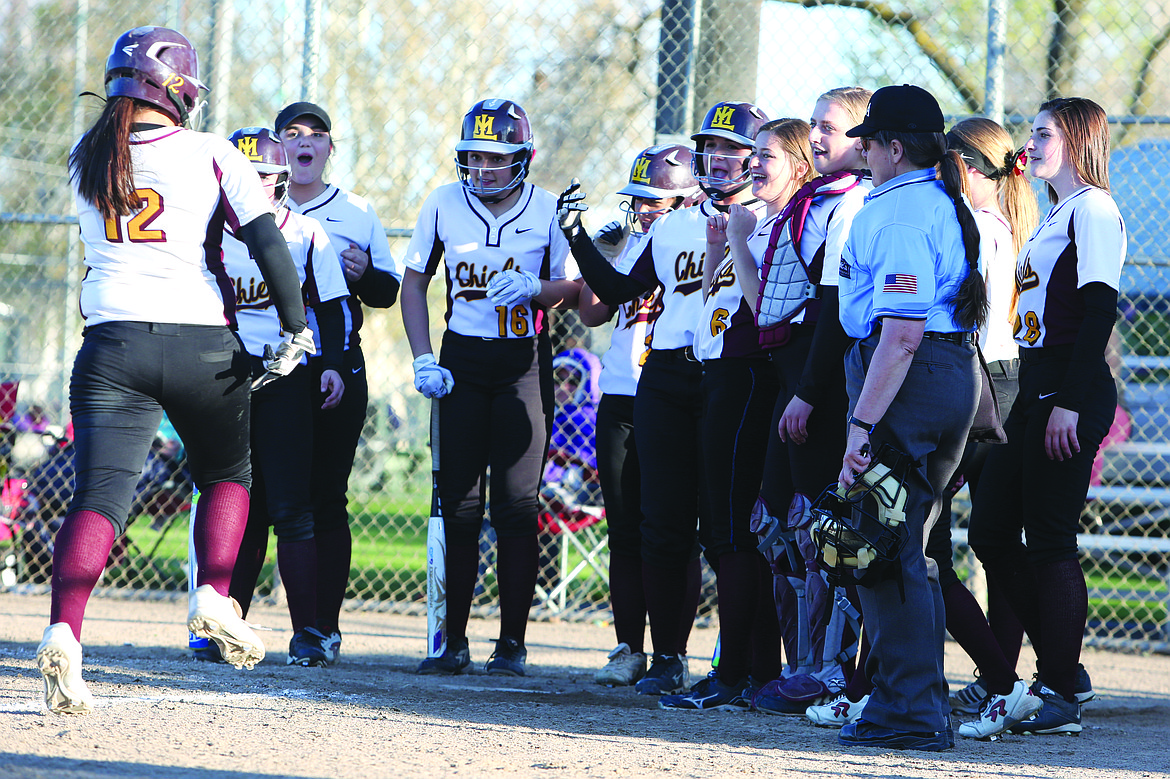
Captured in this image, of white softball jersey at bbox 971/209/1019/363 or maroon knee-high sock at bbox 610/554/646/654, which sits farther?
maroon knee-high sock at bbox 610/554/646/654

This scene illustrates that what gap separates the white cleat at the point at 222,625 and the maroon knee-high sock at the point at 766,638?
1875mm

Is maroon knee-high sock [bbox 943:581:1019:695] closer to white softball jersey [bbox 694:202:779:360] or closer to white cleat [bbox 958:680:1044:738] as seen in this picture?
white cleat [bbox 958:680:1044:738]

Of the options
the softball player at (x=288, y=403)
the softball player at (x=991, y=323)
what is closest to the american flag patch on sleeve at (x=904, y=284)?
the softball player at (x=991, y=323)

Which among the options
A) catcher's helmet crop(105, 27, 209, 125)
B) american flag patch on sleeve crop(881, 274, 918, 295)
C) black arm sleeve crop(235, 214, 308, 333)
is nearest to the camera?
american flag patch on sleeve crop(881, 274, 918, 295)

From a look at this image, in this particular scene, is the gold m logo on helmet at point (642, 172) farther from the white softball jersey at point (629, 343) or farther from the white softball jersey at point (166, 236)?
the white softball jersey at point (166, 236)

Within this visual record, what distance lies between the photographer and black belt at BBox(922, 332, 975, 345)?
3412 mm

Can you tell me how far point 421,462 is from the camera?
1169 centimetres

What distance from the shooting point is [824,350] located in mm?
3707

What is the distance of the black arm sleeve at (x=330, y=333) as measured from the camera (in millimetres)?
5168

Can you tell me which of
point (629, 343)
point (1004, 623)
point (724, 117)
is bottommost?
point (1004, 623)

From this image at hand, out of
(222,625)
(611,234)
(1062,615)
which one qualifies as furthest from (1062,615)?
(222,625)

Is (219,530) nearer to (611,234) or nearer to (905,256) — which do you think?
(611,234)

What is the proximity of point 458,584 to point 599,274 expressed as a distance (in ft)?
4.92

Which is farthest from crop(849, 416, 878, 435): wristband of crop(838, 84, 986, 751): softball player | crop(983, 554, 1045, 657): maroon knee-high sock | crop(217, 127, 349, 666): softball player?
crop(217, 127, 349, 666): softball player
